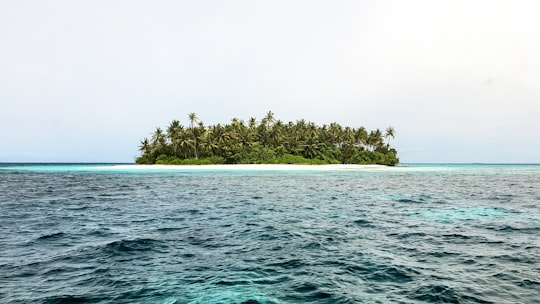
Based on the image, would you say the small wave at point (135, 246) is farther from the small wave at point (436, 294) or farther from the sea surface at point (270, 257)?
the small wave at point (436, 294)

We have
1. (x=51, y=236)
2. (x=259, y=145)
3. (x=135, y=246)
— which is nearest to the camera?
(x=135, y=246)

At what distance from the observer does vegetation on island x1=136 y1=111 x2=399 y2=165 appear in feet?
305

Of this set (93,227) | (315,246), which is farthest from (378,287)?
(93,227)

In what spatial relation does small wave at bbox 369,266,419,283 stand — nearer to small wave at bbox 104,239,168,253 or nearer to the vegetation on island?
small wave at bbox 104,239,168,253

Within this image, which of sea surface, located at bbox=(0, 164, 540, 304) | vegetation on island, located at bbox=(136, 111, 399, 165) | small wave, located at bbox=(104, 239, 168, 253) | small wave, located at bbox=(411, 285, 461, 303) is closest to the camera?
small wave, located at bbox=(411, 285, 461, 303)

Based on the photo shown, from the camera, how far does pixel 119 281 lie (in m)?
8.22

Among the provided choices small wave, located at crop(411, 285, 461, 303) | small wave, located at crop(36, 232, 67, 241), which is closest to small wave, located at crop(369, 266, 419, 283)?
small wave, located at crop(411, 285, 461, 303)

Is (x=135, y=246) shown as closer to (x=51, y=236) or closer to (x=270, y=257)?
(x=51, y=236)

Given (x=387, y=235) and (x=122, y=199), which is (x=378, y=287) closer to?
(x=387, y=235)

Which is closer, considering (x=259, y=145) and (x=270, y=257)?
(x=270, y=257)

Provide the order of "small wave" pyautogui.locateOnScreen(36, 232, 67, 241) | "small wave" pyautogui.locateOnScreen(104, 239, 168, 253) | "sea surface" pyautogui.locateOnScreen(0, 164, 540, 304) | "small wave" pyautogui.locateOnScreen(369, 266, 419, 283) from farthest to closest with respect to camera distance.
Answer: "small wave" pyautogui.locateOnScreen(36, 232, 67, 241)
"small wave" pyautogui.locateOnScreen(104, 239, 168, 253)
"small wave" pyautogui.locateOnScreen(369, 266, 419, 283)
"sea surface" pyautogui.locateOnScreen(0, 164, 540, 304)

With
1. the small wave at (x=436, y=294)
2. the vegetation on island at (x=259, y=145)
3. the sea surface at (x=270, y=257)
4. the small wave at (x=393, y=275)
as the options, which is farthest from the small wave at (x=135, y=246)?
the vegetation on island at (x=259, y=145)

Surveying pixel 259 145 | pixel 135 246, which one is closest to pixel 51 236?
pixel 135 246

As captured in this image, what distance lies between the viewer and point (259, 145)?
96312 mm
